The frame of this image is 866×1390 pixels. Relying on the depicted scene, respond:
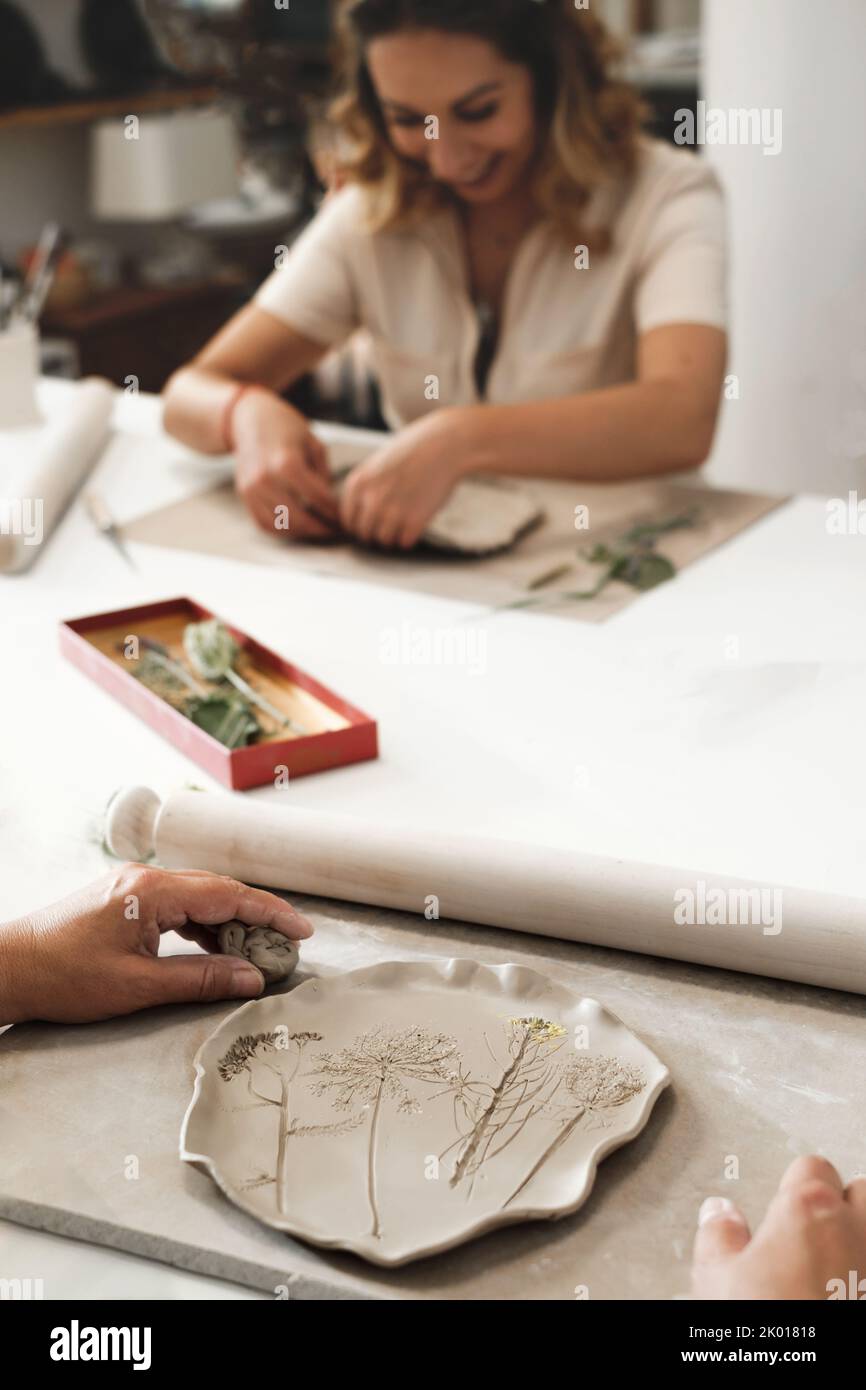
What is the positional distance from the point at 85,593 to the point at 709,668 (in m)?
0.70

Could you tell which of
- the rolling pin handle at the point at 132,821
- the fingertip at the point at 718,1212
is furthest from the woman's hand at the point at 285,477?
the fingertip at the point at 718,1212

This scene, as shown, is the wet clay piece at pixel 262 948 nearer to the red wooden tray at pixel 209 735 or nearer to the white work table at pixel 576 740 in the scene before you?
the white work table at pixel 576 740

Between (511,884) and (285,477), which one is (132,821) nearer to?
(511,884)

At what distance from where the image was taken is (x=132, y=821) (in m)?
1.01

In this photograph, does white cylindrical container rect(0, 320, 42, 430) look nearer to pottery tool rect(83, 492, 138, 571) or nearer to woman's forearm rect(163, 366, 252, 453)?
woman's forearm rect(163, 366, 252, 453)

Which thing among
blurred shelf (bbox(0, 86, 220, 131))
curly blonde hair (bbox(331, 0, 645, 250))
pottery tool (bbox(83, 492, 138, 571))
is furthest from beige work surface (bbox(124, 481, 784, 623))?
blurred shelf (bbox(0, 86, 220, 131))

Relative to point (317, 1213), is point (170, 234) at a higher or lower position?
higher

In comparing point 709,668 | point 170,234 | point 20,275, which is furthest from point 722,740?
point 170,234

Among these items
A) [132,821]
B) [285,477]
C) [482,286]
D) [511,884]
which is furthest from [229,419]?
[511,884]

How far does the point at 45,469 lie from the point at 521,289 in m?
0.77

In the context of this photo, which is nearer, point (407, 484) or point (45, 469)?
point (407, 484)

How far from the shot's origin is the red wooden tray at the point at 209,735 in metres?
1.15

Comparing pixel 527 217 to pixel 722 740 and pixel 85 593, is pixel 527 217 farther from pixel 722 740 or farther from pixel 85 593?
pixel 722 740

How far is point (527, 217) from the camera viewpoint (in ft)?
6.93
